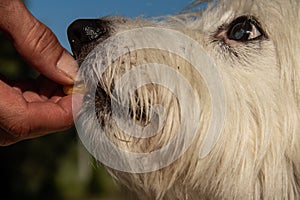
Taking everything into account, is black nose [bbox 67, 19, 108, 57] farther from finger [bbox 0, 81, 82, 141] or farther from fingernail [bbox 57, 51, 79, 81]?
finger [bbox 0, 81, 82, 141]

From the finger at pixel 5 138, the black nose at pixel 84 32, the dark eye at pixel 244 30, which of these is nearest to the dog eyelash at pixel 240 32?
the dark eye at pixel 244 30

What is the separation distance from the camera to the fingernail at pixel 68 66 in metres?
4.11

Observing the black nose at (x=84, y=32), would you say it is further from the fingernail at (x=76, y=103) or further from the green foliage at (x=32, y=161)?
the green foliage at (x=32, y=161)

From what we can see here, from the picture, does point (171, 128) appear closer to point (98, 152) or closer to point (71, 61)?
point (98, 152)

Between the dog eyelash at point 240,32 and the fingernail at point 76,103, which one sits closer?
the fingernail at point 76,103

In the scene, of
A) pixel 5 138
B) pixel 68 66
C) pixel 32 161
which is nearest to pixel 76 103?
pixel 68 66

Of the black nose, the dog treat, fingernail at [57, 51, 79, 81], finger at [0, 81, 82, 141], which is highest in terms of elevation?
the black nose

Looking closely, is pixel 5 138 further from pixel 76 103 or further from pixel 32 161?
pixel 32 161

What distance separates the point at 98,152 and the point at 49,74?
570 mm

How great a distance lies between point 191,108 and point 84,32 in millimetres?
795

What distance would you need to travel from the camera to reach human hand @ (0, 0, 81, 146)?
13.3 ft

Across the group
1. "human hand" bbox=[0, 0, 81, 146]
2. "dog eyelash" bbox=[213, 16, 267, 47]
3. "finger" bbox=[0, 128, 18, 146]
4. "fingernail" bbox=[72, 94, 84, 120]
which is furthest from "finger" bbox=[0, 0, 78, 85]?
"dog eyelash" bbox=[213, 16, 267, 47]

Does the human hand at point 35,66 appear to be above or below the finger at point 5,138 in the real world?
above

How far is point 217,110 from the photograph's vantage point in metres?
4.07
